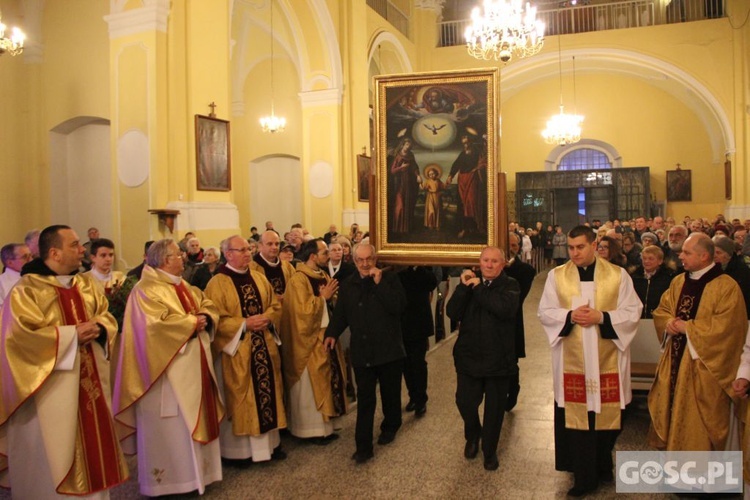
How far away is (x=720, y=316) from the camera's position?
156 inches

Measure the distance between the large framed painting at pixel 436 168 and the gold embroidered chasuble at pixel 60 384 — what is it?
223cm

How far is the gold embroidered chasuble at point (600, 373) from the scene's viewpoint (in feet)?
13.8

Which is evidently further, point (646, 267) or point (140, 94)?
point (140, 94)

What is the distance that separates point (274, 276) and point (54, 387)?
6.92 feet

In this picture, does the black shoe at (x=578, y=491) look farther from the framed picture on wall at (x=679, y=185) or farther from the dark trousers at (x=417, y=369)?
the framed picture on wall at (x=679, y=185)

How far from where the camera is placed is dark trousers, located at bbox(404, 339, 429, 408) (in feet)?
20.0

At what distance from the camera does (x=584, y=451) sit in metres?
4.25

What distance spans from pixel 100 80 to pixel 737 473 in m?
11.9

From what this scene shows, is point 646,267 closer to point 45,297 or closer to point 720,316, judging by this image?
point 720,316

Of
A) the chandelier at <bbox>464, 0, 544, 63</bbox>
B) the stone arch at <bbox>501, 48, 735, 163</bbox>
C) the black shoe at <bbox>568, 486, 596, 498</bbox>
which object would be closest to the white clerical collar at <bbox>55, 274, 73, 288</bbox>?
the black shoe at <bbox>568, 486, 596, 498</bbox>

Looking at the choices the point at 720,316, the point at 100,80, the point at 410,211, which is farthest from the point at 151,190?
the point at 720,316

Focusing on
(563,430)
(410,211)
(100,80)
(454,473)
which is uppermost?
(100,80)

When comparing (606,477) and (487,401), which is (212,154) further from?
(606,477)

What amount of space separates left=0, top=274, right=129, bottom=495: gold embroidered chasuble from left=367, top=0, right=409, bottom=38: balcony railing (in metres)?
15.8
